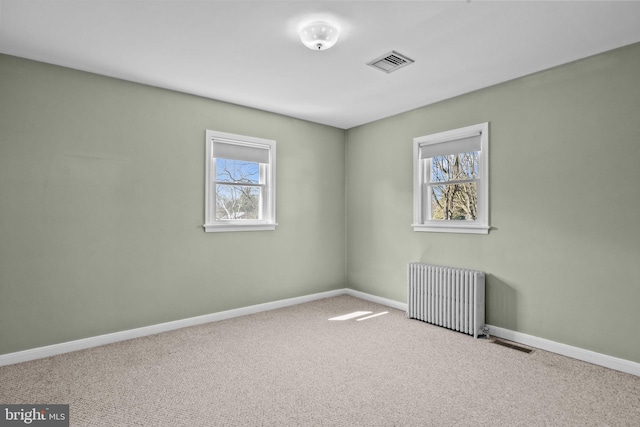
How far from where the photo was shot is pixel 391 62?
3102 mm

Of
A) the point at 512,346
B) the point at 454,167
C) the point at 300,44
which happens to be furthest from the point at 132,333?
the point at 454,167

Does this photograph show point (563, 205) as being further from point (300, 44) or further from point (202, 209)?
point (202, 209)

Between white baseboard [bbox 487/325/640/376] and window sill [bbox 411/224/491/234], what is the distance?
103 cm

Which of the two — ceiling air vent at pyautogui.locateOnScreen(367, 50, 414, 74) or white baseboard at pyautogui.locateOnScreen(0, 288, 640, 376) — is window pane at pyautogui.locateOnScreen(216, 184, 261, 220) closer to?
white baseboard at pyautogui.locateOnScreen(0, 288, 640, 376)

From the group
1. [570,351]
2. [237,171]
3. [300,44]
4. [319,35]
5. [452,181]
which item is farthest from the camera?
[237,171]

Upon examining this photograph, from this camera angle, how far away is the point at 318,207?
16.9 feet

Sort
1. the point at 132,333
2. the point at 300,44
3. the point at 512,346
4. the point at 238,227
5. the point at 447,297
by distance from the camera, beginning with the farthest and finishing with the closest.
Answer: the point at 238,227, the point at 447,297, the point at 132,333, the point at 512,346, the point at 300,44

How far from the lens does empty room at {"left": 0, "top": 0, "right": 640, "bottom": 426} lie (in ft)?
7.74

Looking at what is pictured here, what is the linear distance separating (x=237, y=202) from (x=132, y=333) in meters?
1.88

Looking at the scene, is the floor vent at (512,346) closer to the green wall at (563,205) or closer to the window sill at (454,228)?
the green wall at (563,205)

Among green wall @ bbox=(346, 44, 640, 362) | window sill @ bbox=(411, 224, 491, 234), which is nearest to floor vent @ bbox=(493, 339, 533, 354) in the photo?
green wall @ bbox=(346, 44, 640, 362)

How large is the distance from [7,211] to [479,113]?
15.3 feet

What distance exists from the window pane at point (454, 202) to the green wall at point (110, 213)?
2076 mm

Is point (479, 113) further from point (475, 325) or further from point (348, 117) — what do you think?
point (475, 325)
